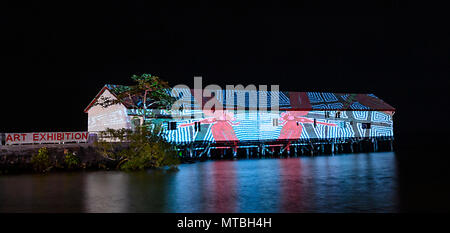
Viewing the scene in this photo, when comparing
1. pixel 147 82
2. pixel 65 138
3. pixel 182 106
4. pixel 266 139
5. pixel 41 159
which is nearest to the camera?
pixel 41 159

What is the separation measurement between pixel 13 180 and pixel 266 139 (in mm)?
24154

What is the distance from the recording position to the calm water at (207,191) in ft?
61.5

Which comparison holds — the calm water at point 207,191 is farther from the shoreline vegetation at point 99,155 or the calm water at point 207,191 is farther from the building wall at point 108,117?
the building wall at point 108,117

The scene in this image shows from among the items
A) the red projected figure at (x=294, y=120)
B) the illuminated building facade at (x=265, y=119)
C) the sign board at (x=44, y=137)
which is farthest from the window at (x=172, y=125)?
the red projected figure at (x=294, y=120)

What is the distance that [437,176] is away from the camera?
97.7 feet

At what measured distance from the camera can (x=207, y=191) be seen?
23047 mm

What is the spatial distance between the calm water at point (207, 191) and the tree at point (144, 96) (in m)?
6.56

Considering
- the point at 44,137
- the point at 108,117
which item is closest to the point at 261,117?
the point at 108,117

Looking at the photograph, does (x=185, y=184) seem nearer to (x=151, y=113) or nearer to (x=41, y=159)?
(x=41, y=159)

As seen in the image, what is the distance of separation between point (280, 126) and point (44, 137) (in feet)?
72.1

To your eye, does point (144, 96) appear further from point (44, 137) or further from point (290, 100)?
point (290, 100)

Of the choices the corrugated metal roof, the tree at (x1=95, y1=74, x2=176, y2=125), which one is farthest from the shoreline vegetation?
the corrugated metal roof
